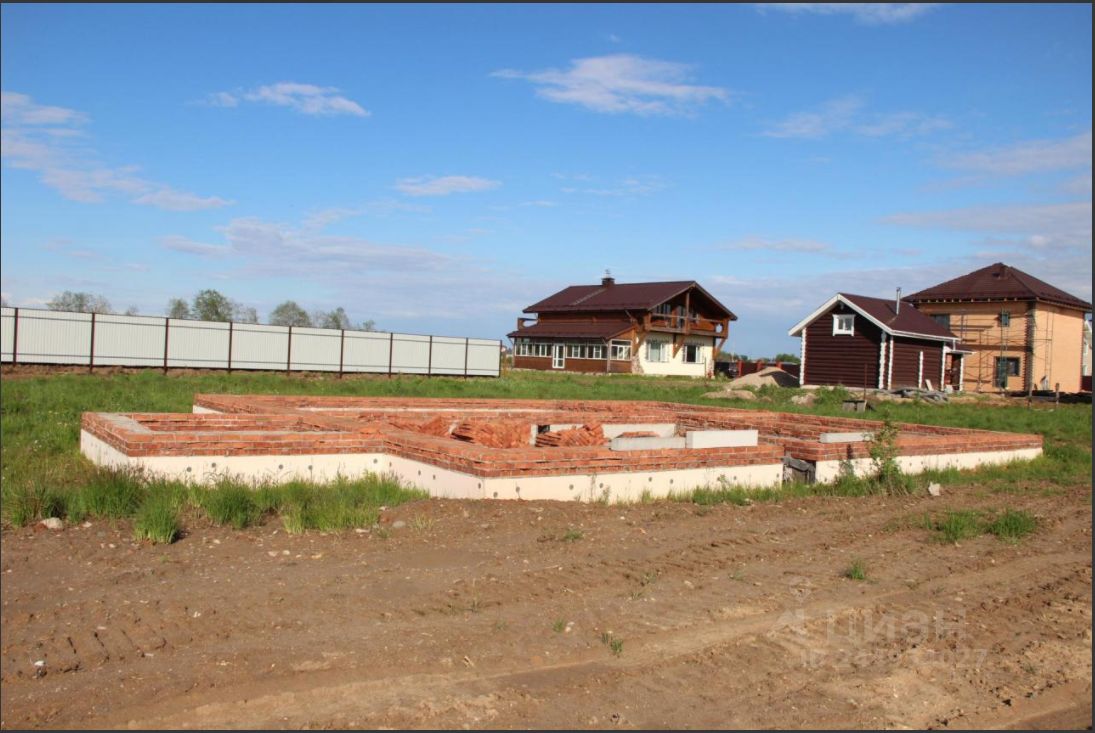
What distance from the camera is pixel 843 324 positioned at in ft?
120

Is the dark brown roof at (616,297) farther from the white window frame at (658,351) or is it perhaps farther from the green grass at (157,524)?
the green grass at (157,524)

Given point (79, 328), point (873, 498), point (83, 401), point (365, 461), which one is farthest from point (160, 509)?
point (79, 328)

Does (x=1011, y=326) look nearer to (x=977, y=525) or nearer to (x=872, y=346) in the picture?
(x=872, y=346)

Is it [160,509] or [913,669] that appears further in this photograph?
[160,509]

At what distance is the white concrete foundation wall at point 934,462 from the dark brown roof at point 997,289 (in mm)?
28654

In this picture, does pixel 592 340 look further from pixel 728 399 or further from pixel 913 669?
pixel 913 669

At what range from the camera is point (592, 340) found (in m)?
47.3

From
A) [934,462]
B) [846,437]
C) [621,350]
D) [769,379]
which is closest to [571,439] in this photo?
[846,437]

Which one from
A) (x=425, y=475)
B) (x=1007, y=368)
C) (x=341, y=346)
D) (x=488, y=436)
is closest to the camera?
(x=425, y=475)

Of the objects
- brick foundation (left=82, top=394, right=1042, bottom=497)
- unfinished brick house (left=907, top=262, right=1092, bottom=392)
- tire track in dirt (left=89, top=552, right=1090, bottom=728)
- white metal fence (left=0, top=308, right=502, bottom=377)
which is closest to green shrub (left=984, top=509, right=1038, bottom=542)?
brick foundation (left=82, top=394, right=1042, bottom=497)

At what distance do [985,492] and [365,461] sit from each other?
26.0ft

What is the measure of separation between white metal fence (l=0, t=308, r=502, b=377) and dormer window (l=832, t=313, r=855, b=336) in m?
14.3

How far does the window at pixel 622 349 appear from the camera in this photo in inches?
1849

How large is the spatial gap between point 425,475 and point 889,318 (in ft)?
101
